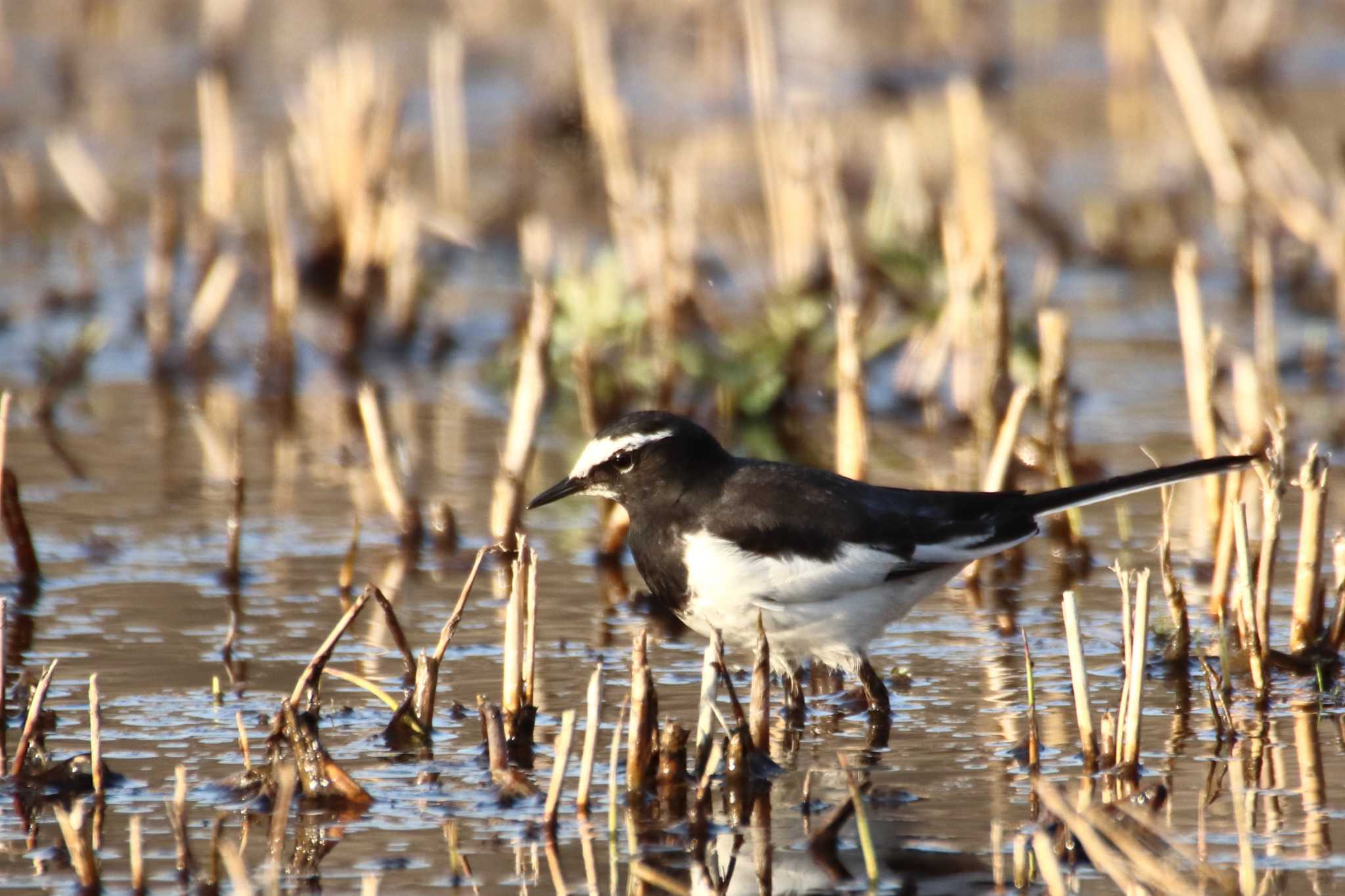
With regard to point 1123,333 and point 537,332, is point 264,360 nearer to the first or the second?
point 537,332

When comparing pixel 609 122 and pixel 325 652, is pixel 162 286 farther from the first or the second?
pixel 325 652

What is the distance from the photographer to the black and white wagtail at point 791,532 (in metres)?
5.75

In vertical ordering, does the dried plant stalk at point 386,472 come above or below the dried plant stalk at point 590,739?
above

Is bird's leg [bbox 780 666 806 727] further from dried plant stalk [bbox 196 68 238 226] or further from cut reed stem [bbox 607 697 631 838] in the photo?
dried plant stalk [bbox 196 68 238 226]

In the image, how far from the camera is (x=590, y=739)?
4789 millimetres

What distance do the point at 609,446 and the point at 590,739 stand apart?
152 cm

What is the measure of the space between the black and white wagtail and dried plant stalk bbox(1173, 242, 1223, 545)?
90 cm

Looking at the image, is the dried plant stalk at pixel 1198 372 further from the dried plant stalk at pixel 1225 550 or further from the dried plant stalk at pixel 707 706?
the dried plant stalk at pixel 707 706

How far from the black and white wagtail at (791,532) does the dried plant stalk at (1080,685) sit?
0.88m

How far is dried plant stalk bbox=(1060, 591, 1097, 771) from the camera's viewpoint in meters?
5.01

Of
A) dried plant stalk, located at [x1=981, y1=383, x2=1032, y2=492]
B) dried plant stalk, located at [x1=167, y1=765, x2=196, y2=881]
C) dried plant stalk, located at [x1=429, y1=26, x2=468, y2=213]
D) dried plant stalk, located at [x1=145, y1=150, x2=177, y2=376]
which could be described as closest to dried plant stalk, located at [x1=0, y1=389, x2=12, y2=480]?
dried plant stalk, located at [x1=167, y1=765, x2=196, y2=881]

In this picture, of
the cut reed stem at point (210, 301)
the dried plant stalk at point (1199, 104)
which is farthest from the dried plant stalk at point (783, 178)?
the cut reed stem at point (210, 301)

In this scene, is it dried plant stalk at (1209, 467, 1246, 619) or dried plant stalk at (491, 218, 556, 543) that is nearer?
dried plant stalk at (1209, 467, 1246, 619)

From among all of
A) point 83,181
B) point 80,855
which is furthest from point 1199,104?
point 80,855
